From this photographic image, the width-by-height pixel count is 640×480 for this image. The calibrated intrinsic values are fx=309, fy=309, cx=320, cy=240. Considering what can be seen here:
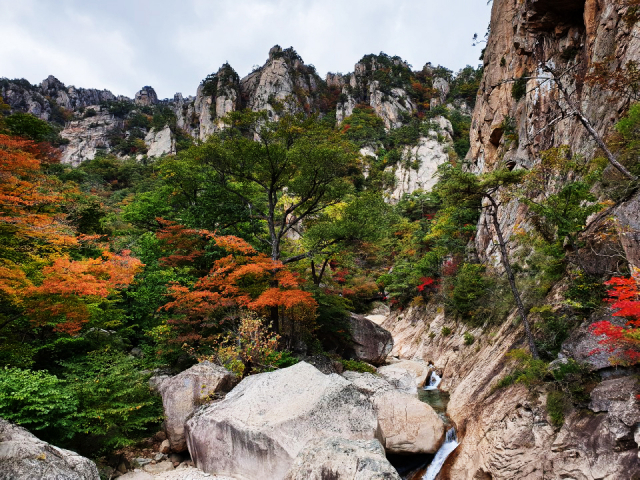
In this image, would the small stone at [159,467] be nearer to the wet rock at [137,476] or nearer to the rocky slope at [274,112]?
the wet rock at [137,476]

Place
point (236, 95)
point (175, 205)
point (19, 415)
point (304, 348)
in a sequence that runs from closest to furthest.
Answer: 1. point (19, 415)
2. point (304, 348)
3. point (175, 205)
4. point (236, 95)

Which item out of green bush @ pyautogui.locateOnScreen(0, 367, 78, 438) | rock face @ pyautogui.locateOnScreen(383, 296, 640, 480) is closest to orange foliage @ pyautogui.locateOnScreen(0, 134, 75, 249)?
green bush @ pyautogui.locateOnScreen(0, 367, 78, 438)

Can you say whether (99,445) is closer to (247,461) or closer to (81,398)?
(81,398)

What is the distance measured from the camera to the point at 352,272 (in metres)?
26.4

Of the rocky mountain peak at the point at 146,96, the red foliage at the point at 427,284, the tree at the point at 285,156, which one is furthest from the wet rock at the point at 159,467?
the rocky mountain peak at the point at 146,96

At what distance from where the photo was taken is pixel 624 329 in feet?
16.1

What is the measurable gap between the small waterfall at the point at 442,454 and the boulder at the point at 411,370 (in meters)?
4.62

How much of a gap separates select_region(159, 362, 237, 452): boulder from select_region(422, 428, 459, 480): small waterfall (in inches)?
216

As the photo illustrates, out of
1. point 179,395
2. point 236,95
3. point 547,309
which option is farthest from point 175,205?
point 236,95

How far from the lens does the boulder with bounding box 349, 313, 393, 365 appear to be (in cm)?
1548

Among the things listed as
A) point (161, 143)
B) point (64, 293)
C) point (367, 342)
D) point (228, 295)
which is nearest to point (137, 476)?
point (64, 293)

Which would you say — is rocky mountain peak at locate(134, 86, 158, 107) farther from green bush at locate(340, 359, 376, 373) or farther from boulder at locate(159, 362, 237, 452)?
boulder at locate(159, 362, 237, 452)

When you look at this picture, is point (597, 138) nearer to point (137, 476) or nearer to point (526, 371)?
point (526, 371)

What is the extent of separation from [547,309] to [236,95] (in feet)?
208
